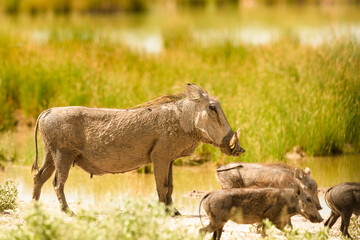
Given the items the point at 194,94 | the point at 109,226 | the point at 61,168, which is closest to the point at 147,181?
the point at 61,168

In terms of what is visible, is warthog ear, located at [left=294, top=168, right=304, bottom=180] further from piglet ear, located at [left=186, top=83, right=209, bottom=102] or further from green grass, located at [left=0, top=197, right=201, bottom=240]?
green grass, located at [left=0, top=197, right=201, bottom=240]

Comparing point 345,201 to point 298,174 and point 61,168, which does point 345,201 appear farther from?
point 61,168

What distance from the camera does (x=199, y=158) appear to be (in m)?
11.5

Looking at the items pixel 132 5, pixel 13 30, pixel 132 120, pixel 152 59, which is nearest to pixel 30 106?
pixel 152 59

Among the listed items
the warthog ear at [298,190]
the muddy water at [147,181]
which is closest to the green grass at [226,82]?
the muddy water at [147,181]

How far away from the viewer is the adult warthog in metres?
7.89

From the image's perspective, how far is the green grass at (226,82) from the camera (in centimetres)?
1155

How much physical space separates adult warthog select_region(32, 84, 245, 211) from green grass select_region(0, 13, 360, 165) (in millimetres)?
2769

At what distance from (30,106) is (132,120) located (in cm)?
680

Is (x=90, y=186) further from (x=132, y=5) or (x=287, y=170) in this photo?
(x=132, y=5)

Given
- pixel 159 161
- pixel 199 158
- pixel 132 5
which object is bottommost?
pixel 132 5

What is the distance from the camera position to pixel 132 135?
7992 mm

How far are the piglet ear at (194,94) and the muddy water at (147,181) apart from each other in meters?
1.50

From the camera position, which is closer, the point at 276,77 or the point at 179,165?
the point at 179,165
